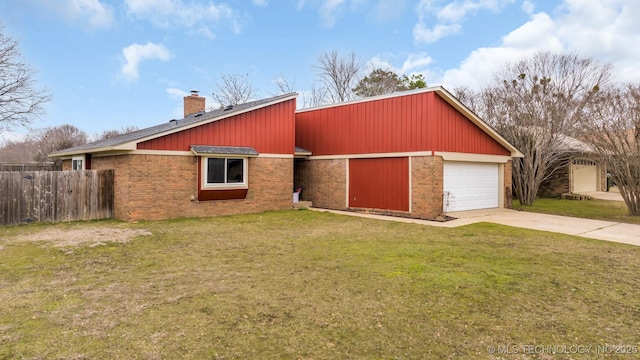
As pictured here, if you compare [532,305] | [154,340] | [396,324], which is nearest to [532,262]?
[532,305]

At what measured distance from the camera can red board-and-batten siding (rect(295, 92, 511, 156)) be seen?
13.0 m

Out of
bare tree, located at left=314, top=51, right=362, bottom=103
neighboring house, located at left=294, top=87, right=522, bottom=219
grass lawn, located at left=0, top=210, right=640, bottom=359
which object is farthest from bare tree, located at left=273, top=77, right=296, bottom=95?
grass lawn, located at left=0, top=210, right=640, bottom=359

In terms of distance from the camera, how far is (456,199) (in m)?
14.1

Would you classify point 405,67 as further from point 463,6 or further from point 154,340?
point 154,340

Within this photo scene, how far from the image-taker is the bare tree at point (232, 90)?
33781 millimetres

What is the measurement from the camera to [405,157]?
1348 centimetres

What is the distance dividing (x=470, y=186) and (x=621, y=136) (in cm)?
564

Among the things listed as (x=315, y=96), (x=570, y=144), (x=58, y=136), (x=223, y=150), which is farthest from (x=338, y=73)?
(x=58, y=136)

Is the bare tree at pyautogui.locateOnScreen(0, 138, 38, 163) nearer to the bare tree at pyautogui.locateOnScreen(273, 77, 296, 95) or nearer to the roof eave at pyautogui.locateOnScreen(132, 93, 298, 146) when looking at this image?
the bare tree at pyautogui.locateOnScreen(273, 77, 296, 95)

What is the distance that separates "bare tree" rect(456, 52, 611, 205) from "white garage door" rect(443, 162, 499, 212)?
14.1ft

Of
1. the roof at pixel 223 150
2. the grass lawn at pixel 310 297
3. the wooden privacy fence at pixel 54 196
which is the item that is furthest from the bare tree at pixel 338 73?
the grass lawn at pixel 310 297

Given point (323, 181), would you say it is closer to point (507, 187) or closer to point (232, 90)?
point (507, 187)

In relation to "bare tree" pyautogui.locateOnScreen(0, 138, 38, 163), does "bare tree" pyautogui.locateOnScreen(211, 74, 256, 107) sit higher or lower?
higher

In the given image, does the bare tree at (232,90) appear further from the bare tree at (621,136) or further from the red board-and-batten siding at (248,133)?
the bare tree at (621,136)
